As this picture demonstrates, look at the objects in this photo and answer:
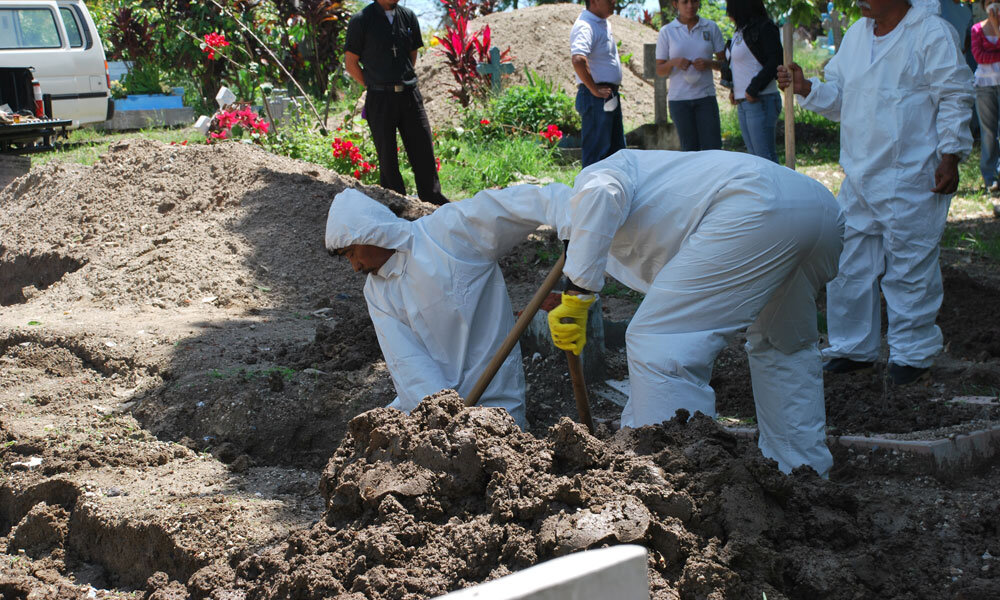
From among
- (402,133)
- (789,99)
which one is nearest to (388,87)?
(402,133)

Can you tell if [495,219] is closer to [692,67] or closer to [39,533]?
[39,533]

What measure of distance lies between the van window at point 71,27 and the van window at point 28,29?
0.48ft

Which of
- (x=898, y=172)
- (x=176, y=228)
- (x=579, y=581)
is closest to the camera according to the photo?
(x=579, y=581)

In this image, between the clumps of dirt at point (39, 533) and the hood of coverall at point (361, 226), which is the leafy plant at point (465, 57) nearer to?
the hood of coverall at point (361, 226)

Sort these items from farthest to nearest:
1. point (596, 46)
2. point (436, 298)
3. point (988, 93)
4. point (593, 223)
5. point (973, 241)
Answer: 1. point (988, 93)
2. point (596, 46)
3. point (973, 241)
4. point (436, 298)
5. point (593, 223)

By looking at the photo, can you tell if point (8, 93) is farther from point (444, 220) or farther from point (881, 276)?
point (881, 276)

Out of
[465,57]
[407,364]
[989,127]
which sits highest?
[465,57]

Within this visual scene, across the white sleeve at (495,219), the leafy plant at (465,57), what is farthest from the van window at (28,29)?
the white sleeve at (495,219)

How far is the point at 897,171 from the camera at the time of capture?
14.3ft

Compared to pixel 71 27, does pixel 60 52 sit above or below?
below

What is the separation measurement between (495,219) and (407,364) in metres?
0.69

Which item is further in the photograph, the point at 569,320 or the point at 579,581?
the point at 569,320

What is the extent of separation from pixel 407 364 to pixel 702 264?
4.21ft

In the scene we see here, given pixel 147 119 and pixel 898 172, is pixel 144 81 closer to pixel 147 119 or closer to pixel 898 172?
pixel 147 119
